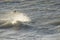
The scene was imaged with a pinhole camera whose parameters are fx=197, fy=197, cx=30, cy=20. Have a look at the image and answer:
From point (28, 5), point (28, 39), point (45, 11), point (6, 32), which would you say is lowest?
point (28, 39)

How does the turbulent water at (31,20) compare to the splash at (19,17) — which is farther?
the splash at (19,17)

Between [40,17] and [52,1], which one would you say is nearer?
[40,17]

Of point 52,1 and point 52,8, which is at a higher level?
point 52,1

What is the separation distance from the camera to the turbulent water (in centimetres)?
158

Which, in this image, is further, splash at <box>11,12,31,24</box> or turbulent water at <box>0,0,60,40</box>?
splash at <box>11,12,31,24</box>

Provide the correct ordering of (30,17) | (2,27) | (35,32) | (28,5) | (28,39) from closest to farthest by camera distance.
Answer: (28,39)
(35,32)
(2,27)
(30,17)
(28,5)

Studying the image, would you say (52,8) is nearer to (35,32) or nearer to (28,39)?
(35,32)

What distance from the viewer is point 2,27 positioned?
5.67ft

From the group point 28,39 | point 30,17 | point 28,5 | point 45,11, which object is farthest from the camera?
point 28,5

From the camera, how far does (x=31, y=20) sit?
1.83 metres

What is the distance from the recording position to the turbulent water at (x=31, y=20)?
1579mm

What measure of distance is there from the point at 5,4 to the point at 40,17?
53 centimetres

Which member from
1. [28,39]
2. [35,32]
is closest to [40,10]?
[35,32]

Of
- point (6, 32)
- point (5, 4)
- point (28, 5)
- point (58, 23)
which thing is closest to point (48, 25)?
point (58, 23)
